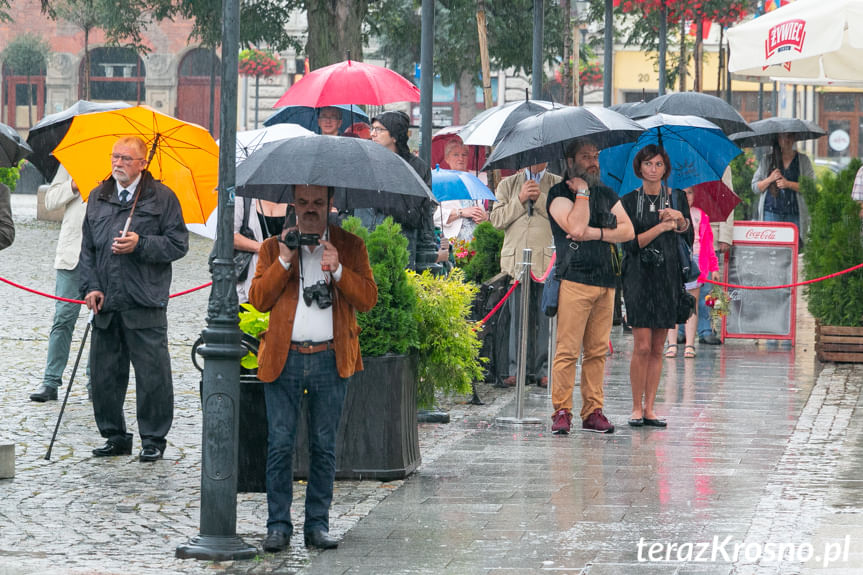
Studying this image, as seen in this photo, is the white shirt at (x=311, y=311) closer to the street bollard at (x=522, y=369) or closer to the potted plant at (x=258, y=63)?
the street bollard at (x=522, y=369)

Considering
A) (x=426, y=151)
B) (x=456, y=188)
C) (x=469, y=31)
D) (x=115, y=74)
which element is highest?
(x=115, y=74)

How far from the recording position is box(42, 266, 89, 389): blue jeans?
11.1 metres

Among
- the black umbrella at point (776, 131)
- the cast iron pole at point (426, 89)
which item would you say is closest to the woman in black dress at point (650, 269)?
the cast iron pole at point (426, 89)

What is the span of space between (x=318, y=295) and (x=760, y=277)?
9370 mm

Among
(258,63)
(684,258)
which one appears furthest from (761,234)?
(258,63)

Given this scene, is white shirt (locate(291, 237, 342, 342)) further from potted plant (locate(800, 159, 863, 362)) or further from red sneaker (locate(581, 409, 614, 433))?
potted plant (locate(800, 159, 863, 362))

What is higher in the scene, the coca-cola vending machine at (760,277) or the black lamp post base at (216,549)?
the coca-cola vending machine at (760,277)

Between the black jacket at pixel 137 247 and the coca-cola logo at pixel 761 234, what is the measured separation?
7633 millimetres

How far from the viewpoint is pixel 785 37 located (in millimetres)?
12102

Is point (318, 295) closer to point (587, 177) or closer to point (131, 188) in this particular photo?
point (131, 188)

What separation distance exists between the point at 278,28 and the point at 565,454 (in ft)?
62.6

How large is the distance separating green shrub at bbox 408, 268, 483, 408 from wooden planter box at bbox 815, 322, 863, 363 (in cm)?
549

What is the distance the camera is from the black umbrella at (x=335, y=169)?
643 centimetres

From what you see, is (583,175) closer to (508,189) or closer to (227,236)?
(508,189)
